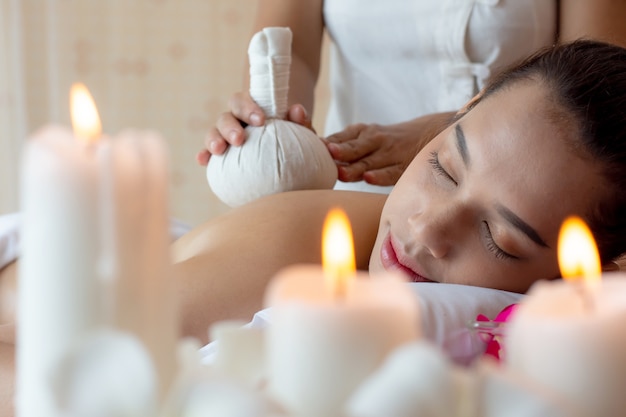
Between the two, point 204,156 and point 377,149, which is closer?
point 204,156

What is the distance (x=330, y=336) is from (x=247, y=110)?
1177mm

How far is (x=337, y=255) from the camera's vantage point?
16.3 inches

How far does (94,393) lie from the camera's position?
0.39m

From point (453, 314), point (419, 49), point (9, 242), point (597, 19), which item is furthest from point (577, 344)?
point (419, 49)

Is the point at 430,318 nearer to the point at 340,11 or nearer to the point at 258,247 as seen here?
the point at 258,247

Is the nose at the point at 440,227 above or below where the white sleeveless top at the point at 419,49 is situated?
below

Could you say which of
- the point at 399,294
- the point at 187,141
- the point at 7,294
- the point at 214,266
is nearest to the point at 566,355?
the point at 399,294

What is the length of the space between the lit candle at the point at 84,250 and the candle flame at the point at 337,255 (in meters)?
0.08

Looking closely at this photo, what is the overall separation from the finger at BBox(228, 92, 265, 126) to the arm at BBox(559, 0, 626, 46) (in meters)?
0.72

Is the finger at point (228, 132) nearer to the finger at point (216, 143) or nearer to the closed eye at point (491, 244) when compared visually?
the finger at point (216, 143)

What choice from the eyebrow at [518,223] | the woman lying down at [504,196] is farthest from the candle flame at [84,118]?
the eyebrow at [518,223]

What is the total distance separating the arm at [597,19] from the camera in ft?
5.73

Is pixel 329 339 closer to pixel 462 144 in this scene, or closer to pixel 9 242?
pixel 462 144

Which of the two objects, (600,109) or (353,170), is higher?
(600,109)
